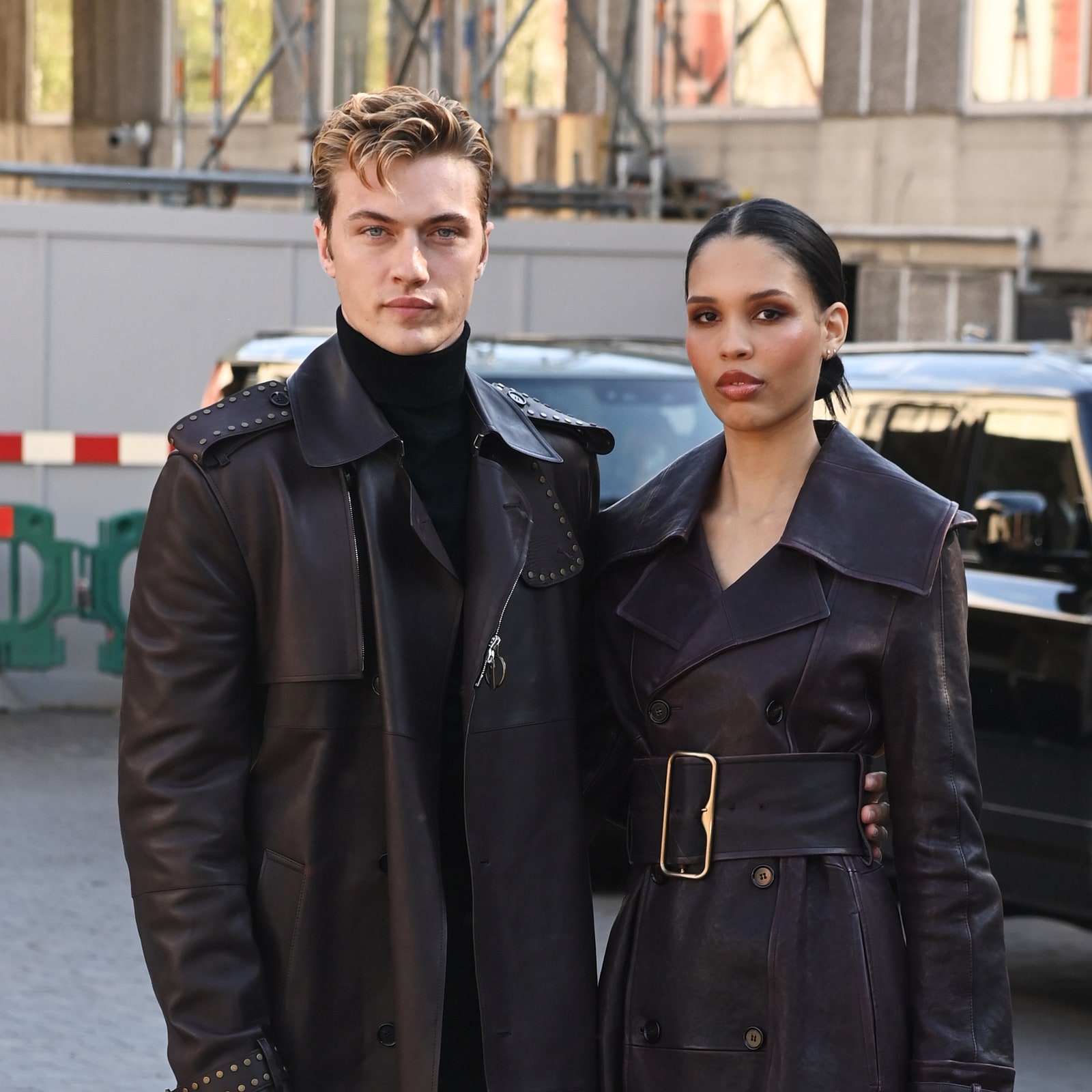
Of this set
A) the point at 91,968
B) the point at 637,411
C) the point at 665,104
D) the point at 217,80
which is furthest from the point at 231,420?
the point at 665,104

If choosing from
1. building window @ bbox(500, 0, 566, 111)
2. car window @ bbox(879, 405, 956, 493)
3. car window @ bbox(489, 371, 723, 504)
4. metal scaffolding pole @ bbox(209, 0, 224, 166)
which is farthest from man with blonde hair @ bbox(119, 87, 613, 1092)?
building window @ bbox(500, 0, 566, 111)

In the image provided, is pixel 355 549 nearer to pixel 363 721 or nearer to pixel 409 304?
pixel 363 721

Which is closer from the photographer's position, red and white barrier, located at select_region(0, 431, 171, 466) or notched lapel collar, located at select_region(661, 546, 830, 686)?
notched lapel collar, located at select_region(661, 546, 830, 686)

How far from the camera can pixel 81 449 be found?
36.1 feet

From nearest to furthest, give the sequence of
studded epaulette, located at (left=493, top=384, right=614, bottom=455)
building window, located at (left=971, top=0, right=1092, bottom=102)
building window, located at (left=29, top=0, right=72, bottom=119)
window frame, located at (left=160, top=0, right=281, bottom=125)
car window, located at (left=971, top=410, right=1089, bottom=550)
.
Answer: studded epaulette, located at (left=493, top=384, right=614, bottom=455)
car window, located at (left=971, top=410, right=1089, bottom=550)
building window, located at (left=971, top=0, right=1092, bottom=102)
window frame, located at (left=160, top=0, right=281, bottom=125)
building window, located at (left=29, top=0, right=72, bottom=119)

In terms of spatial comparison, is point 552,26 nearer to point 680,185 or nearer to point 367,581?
point 680,185

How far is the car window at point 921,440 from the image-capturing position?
616cm

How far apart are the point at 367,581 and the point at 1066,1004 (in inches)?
161

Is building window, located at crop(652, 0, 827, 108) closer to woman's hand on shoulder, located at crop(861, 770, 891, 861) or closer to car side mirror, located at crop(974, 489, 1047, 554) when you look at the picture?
car side mirror, located at crop(974, 489, 1047, 554)

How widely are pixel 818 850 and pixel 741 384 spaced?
655 mm

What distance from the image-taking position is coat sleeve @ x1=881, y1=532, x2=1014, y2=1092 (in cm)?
266

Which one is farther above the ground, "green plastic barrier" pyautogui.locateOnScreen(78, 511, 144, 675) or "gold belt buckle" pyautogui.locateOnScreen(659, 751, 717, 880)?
"gold belt buckle" pyautogui.locateOnScreen(659, 751, 717, 880)

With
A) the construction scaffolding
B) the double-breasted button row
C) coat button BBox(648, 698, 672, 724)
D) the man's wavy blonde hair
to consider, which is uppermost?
the construction scaffolding

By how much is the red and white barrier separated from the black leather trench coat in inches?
326
